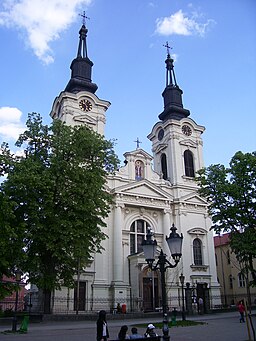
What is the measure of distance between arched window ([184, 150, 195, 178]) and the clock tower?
11.2 m

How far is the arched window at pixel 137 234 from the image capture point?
38028mm

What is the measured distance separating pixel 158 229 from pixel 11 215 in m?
20.8

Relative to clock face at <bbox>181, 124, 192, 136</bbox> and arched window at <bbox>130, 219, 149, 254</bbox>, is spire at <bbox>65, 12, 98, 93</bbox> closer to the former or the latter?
clock face at <bbox>181, 124, 192, 136</bbox>

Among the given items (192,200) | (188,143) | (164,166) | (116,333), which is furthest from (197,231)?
(116,333)

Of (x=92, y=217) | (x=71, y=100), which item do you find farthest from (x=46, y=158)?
(x=71, y=100)

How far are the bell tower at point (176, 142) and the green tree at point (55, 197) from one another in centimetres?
1680

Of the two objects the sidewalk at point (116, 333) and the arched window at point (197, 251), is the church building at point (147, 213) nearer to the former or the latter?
the arched window at point (197, 251)

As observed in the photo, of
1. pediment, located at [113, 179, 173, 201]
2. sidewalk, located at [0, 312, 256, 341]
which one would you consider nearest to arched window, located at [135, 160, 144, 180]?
pediment, located at [113, 179, 173, 201]

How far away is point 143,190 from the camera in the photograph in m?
39.6

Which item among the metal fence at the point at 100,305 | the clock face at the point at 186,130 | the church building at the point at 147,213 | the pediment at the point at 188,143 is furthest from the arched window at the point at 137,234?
the clock face at the point at 186,130

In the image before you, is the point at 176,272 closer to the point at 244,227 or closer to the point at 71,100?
the point at 244,227

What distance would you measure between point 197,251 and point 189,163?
10.7 meters

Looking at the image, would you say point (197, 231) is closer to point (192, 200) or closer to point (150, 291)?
point (192, 200)

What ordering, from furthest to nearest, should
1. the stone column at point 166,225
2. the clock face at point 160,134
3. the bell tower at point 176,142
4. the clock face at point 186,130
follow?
the clock face at point 160,134 < the clock face at point 186,130 < the bell tower at point 176,142 < the stone column at point 166,225
